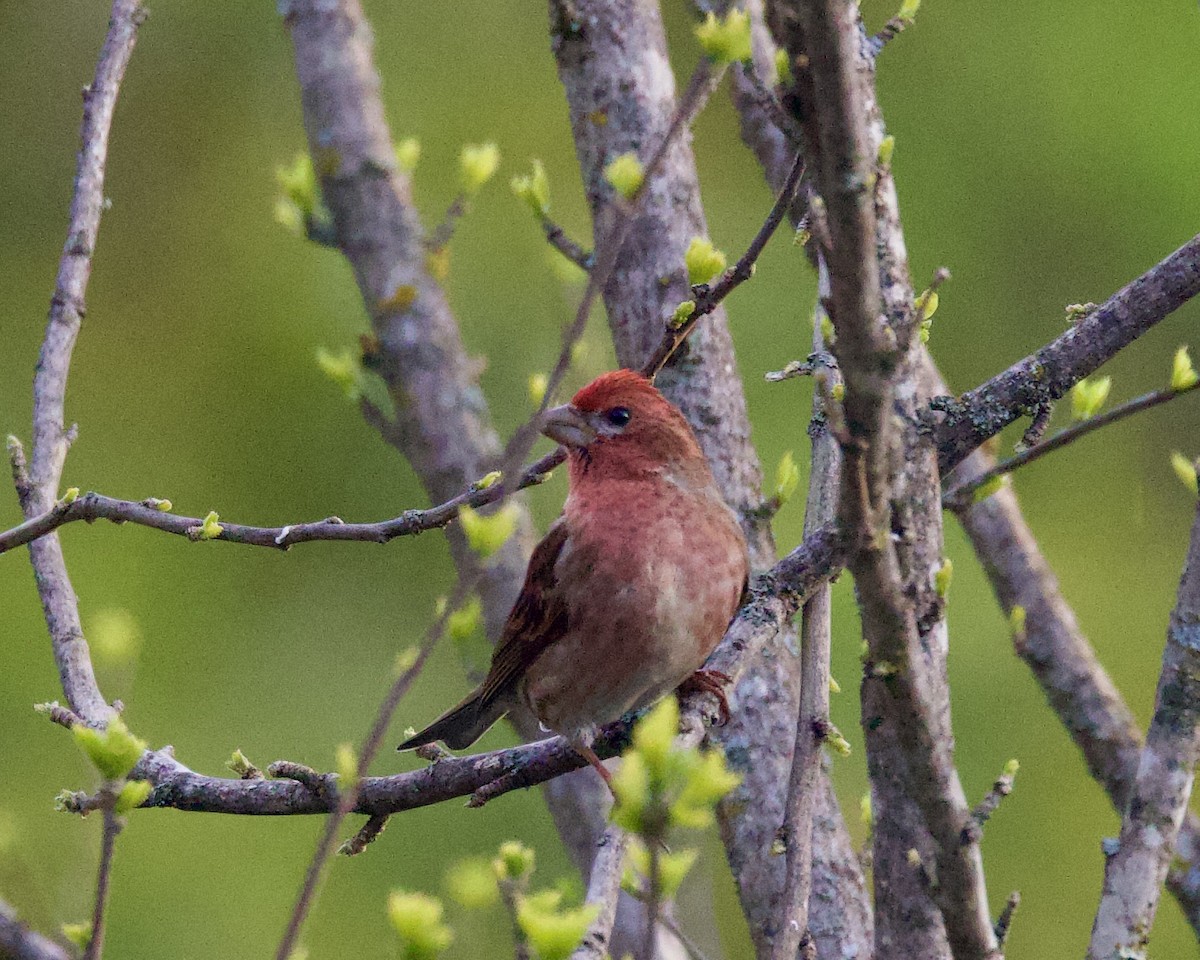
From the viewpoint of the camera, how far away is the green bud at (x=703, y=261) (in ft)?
10.9

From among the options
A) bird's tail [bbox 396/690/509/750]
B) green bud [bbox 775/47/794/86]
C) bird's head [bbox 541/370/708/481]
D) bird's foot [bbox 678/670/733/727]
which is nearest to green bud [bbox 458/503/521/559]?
green bud [bbox 775/47/794/86]

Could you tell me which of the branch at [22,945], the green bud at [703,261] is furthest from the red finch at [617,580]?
the branch at [22,945]

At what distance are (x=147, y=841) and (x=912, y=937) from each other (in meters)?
4.40

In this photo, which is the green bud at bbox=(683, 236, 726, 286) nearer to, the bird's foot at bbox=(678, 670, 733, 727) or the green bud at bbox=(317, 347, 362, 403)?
the bird's foot at bbox=(678, 670, 733, 727)

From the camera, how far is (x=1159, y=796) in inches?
133

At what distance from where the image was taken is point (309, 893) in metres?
1.60

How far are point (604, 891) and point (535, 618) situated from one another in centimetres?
187

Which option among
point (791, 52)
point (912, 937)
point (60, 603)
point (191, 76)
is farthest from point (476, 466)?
point (191, 76)

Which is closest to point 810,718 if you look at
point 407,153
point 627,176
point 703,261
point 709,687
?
point 709,687

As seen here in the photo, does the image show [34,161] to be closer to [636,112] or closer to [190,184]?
[190,184]

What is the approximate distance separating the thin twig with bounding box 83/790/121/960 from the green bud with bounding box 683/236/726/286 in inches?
73.1

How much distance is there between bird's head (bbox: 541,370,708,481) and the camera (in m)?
4.10

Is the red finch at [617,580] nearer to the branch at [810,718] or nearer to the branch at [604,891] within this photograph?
the branch at [810,718]

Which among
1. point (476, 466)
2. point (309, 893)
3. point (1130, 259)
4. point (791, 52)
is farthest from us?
point (1130, 259)
